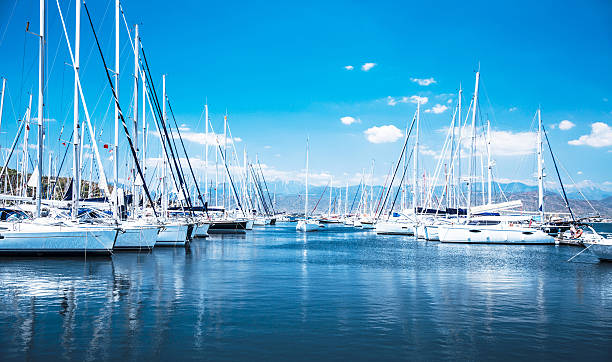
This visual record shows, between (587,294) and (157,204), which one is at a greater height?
(157,204)

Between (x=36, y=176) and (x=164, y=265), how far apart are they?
1190 cm

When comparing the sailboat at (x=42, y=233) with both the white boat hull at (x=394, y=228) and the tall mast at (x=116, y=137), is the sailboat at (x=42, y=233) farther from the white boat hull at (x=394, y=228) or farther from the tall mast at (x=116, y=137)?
the white boat hull at (x=394, y=228)

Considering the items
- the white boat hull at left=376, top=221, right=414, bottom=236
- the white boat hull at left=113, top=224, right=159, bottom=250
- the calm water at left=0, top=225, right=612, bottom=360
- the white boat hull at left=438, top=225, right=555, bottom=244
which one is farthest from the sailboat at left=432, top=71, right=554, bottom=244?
the white boat hull at left=113, top=224, right=159, bottom=250

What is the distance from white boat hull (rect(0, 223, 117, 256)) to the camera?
30969 mm

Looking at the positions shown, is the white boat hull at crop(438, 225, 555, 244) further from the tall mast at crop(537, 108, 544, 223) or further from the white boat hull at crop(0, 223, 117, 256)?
the white boat hull at crop(0, 223, 117, 256)

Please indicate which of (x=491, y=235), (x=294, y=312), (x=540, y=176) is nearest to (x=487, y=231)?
(x=491, y=235)

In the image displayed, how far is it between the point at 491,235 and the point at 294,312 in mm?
44788

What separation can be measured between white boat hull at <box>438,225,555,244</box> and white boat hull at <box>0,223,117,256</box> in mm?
39292

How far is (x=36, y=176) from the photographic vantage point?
111ft

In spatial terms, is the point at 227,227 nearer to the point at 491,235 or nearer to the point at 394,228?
the point at 394,228

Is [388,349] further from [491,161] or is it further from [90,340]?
[491,161]

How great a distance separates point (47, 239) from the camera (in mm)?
31125

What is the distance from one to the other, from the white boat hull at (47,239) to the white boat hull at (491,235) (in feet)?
129

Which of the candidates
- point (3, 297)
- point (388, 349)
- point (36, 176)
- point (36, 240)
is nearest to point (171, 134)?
point (36, 176)
